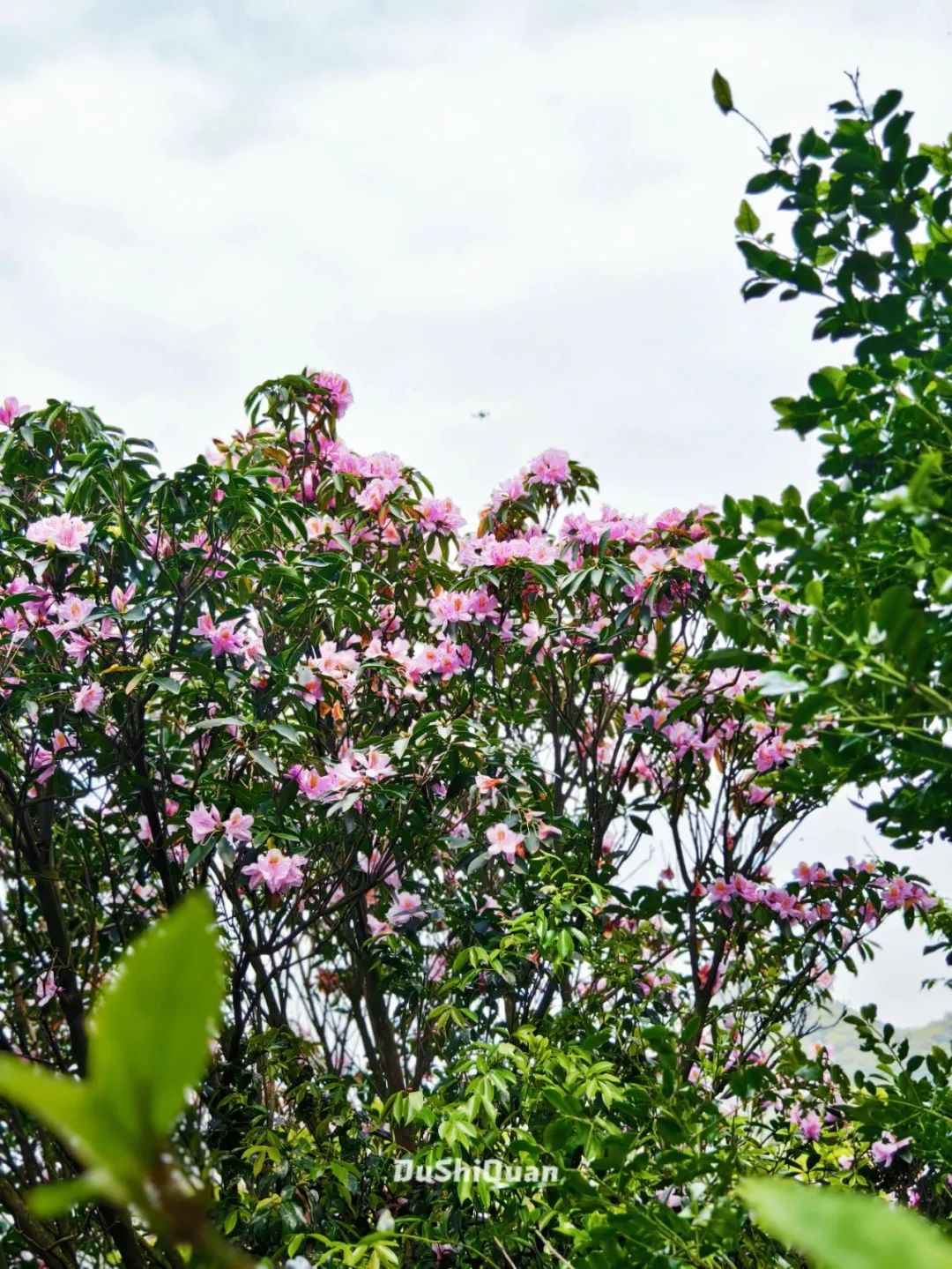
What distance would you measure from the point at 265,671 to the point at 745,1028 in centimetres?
177

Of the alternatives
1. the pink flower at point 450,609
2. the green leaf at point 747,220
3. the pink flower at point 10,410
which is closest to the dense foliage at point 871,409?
the green leaf at point 747,220

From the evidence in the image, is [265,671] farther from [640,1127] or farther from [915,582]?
[915,582]

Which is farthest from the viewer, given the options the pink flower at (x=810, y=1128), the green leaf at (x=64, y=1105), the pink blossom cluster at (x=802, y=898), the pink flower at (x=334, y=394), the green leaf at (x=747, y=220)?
the pink flower at (x=334, y=394)

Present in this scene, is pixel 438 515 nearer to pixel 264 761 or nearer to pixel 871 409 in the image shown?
pixel 264 761

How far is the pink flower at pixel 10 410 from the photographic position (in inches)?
102

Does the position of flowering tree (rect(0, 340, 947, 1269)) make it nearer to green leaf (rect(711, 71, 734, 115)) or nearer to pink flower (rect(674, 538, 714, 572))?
pink flower (rect(674, 538, 714, 572))

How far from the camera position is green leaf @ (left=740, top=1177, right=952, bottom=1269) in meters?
0.24

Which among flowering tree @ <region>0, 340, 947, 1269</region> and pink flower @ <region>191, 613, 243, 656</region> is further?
pink flower @ <region>191, 613, 243, 656</region>

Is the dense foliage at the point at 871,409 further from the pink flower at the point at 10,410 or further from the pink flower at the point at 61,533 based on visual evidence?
the pink flower at the point at 10,410

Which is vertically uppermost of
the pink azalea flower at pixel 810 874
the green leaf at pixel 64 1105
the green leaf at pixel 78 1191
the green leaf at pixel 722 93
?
the green leaf at pixel 722 93

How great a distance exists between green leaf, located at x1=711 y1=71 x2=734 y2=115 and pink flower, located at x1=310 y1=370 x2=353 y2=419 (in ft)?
5.57

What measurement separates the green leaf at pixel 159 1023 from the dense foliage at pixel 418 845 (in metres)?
0.87

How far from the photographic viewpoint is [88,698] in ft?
7.27

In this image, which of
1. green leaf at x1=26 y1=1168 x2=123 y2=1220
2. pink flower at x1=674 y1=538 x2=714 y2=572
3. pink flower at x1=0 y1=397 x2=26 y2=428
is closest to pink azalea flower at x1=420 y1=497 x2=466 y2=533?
pink flower at x1=674 y1=538 x2=714 y2=572
